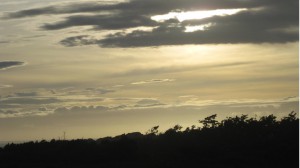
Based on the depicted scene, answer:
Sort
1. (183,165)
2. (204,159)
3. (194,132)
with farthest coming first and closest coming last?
(194,132)
(204,159)
(183,165)

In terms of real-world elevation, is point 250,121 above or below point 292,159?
above

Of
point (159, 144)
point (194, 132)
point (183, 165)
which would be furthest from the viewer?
point (194, 132)

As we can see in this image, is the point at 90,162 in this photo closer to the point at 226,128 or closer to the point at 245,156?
the point at 245,156

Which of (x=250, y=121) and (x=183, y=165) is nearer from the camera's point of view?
(x=183, y=165)

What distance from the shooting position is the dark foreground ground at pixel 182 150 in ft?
132

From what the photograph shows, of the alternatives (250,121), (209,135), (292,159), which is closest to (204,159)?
(292,159)

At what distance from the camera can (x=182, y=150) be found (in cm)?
4378

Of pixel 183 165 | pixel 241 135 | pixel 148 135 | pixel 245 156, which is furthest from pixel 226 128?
pixel 183 165

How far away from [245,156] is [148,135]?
48.0 feet

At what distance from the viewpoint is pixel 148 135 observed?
54719 mm

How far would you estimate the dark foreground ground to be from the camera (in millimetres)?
40156

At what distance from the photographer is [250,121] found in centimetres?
5369

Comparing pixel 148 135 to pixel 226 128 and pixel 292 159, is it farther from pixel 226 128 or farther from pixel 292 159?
pixel 292 159

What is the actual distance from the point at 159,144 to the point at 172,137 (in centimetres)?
313
